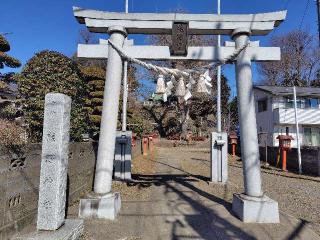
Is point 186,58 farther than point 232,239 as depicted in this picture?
Yes

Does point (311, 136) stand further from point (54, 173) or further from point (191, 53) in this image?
point (54, 173)

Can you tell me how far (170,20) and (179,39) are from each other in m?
0.52

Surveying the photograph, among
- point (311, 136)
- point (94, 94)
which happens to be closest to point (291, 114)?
point (311, 136)

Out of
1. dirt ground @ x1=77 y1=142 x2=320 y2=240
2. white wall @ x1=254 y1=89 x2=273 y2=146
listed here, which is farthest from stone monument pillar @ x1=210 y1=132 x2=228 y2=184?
white wall @ x1=254 y1=89 x2=273 y2=146

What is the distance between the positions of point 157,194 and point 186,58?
4.10 metres

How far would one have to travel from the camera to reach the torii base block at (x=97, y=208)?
6055 mm

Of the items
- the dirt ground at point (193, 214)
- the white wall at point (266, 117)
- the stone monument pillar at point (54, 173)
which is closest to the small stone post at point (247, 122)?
the dirt ground at point (193, 214)

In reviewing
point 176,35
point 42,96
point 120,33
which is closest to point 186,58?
point 176,35

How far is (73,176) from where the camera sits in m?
7.29

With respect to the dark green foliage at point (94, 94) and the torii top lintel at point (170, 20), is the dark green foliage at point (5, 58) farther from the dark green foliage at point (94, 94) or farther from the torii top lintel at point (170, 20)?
the torii top lintel at point (170, 20)

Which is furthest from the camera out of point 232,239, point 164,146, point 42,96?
point 164,146

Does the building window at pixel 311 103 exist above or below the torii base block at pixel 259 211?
above

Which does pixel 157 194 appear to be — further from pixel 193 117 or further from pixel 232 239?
pixel 193 117

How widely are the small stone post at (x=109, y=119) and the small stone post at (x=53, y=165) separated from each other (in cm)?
170
